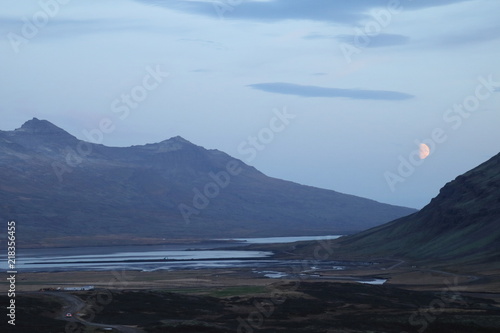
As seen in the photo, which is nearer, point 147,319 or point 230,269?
point 147,319

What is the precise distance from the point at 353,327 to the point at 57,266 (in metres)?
124

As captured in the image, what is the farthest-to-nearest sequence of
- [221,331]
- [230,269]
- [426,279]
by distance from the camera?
1. [230,269]
2. [426,279]
3. [221,331]

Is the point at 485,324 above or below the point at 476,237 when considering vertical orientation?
below

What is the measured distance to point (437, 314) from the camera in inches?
3337

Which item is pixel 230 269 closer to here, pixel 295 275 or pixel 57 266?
pixel 295 275

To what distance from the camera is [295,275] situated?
156m

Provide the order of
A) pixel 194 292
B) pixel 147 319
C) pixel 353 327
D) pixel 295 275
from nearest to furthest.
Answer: pixel 353 327, pixel 147 319, pixel 194 292, pixel 295 275

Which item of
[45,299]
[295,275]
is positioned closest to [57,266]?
[295,275]

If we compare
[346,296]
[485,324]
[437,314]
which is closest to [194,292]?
[346,296]

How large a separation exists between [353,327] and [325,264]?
117 meters

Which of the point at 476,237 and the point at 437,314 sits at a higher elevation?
the point at 476,237

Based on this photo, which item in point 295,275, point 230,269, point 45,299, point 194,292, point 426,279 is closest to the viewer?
point 45,299

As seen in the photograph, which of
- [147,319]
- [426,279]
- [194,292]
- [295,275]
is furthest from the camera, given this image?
[295,275]

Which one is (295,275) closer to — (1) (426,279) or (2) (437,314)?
(1) (426,279)
